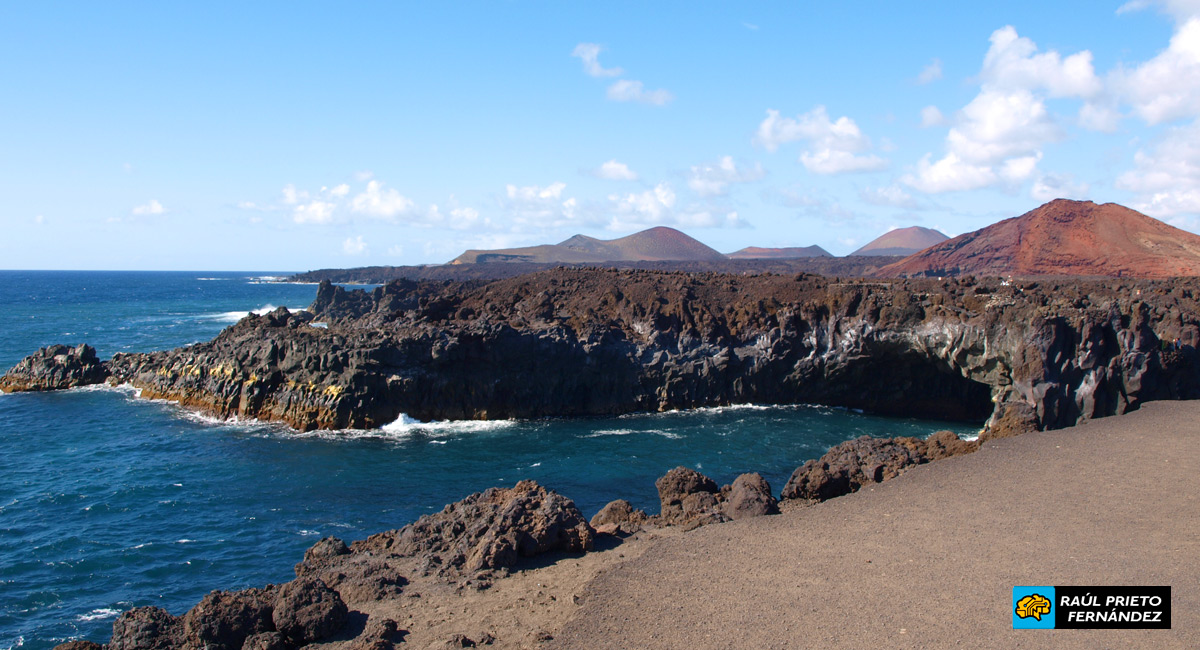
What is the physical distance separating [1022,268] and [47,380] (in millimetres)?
89157

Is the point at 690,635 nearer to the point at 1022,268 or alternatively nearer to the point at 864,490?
the point at 864,490

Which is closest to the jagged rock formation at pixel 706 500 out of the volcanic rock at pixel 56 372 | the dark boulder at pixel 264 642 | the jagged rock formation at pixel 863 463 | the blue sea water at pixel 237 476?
the jagged rock formation at pixel 863 463

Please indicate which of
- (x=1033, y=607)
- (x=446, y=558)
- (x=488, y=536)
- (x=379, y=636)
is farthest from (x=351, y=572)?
(x=1033, y=607)

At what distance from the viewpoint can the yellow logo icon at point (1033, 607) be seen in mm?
12297

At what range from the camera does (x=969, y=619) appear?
40.3ft

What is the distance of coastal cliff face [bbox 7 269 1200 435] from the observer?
28.8 meters

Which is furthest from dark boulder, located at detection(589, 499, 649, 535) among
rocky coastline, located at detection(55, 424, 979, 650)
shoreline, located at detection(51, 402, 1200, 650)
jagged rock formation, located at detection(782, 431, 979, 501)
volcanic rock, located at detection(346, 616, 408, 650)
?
volcanic rock, located at detection(346, 616, 408, 650)

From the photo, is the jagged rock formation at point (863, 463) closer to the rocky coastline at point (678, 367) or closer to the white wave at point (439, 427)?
the rocky coastline at point (678, 367)

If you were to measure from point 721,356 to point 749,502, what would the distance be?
64.3 feet

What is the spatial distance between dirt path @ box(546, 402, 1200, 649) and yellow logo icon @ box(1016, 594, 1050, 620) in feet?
0.91

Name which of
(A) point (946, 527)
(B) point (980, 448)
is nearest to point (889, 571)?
(A) point (946, 527)

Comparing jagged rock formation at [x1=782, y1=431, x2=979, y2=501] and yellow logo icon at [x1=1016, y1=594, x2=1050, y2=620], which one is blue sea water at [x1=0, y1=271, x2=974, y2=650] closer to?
jagged rock formation at [x1=782, y1=431, x2=979, y2=501]

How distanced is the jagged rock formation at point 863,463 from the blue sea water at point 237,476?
358 cm

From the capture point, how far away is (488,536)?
15.7 meters
